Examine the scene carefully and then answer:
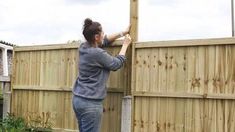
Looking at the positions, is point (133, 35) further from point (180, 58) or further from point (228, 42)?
point (228, 42)

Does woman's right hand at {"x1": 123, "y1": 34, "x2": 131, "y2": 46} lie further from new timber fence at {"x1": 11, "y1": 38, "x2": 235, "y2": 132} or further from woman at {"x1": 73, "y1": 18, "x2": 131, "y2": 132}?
woman at {"x1": 73, "y1": 18, "x2": 131, "y2": 132}

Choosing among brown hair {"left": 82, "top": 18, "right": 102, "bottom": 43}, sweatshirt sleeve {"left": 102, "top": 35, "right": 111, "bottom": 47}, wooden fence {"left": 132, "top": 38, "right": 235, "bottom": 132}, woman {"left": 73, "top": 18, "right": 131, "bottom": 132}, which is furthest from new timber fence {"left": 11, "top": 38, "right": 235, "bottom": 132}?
brown hair {"left": 82, "top": 18, "right": 102, "bottom": 43}

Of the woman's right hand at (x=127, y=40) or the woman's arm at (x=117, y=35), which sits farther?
the woman's arm at (x=117, y=35)

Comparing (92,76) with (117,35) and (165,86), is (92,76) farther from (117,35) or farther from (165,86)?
(165,86)

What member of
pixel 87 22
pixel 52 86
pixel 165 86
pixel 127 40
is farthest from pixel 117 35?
pixel 52 86

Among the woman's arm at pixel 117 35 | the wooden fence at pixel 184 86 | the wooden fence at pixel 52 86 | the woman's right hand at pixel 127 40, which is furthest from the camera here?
the wooden fence at pixel 52 86

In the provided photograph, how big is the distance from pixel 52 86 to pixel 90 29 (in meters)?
1.94

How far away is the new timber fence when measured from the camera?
533 centimetres

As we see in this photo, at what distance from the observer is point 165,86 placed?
575 cm

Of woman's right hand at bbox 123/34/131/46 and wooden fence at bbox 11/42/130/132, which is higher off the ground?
woman's right hand at bbox 123/34/131/46

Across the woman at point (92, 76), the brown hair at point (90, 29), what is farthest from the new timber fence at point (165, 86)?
the brown hair at point (90, 29)

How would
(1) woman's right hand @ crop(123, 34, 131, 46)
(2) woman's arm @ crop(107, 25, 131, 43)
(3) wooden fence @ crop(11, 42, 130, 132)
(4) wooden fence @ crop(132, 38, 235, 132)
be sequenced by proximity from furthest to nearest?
(3) wooden fence @ crop(11, 42, 130, 132)
(2) woman's arm @ crop(107, 25, 131, 43)
(1) woman's right hand @ crop(123, 34, 131, 46)
(4) wooden fence @ crop(132, 38, 235, 132)

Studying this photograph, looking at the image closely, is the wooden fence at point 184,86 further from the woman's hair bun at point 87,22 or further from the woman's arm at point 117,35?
the woman's hair bun at point 87,22

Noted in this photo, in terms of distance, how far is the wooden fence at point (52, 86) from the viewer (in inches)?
246
